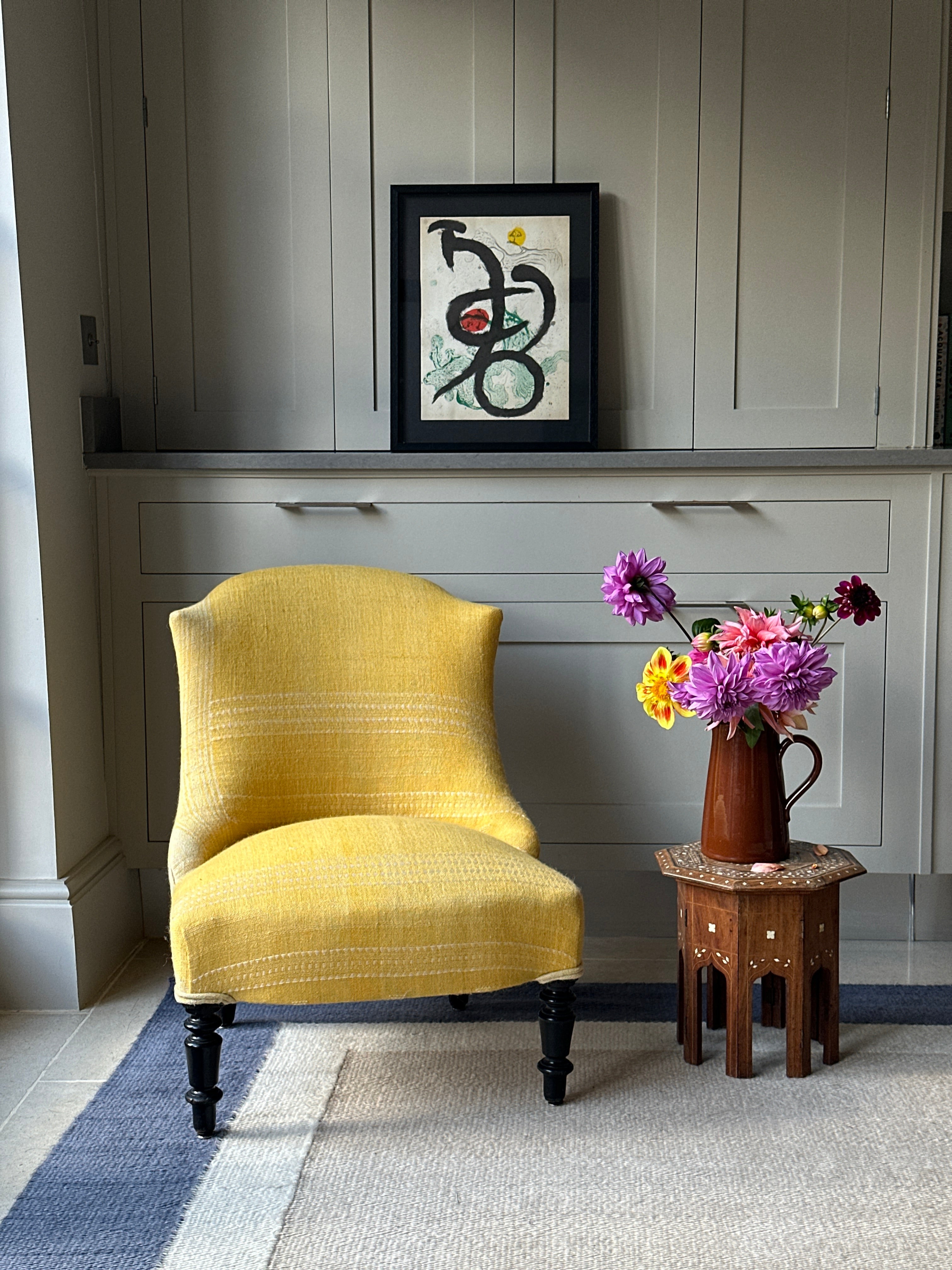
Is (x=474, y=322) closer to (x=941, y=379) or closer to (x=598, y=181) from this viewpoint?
(x=598, y=181)

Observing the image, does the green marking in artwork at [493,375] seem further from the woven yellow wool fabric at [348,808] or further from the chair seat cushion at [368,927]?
the chair seat cushion at [368,927]

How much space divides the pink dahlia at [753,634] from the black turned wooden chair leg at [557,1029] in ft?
2.02

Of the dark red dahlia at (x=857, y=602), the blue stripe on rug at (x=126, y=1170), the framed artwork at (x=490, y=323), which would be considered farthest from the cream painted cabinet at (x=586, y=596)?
the blue stripe on rug at (x=126, y=1170)

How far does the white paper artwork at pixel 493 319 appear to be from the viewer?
8.64ft

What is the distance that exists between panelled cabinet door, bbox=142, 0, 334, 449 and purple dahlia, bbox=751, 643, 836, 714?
1.21m

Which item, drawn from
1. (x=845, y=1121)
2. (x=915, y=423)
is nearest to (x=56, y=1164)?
(x=845, y=1121)

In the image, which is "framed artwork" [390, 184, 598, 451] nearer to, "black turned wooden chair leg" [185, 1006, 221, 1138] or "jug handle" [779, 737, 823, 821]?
"jug handle" [779, 737, 823, 821]

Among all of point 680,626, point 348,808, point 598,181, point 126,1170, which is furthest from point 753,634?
point 126,1170

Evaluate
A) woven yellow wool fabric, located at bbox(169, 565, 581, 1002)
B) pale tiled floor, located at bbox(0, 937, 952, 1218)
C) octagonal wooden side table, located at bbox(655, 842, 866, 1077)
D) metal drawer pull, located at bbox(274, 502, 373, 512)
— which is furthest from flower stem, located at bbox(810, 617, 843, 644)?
metal drawer pull, located at bbox(274, 502, 373, 512)

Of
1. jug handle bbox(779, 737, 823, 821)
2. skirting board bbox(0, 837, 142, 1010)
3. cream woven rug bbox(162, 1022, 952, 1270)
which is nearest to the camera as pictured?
cream woven rug bbox(162, 1022, 952, 1270)

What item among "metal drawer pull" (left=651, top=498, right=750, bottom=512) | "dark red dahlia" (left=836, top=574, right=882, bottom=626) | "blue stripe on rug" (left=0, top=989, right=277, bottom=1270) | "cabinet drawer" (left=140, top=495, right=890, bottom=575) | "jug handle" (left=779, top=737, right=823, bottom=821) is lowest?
"blue stripe on rug" (left=0, top=989, right=277, bottom=1270)

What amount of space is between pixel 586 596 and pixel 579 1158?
1156mm

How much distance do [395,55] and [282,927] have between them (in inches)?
73.6

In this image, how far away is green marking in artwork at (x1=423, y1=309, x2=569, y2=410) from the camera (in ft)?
8.70
